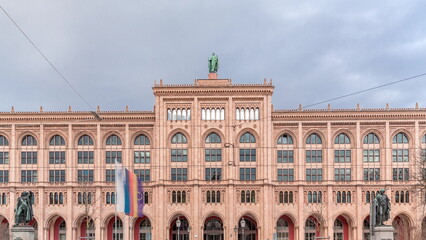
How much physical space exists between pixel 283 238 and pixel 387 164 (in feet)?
59.5

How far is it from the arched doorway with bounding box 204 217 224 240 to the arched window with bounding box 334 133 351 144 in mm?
20364

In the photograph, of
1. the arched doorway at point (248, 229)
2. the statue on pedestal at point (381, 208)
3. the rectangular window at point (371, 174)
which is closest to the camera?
the statue on pedestal at point (381, 208)

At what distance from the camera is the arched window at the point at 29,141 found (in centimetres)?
7750

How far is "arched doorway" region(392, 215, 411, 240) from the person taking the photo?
74.8 m

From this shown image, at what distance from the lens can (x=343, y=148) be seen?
77500 mm

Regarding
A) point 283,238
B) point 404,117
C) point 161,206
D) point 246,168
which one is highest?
point 404,117

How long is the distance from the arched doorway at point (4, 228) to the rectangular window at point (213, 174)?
29300 millimetres

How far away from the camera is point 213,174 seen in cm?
7619

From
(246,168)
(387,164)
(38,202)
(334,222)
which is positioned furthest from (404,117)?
(38,202)

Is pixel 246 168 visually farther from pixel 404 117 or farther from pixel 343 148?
pixel 404 117

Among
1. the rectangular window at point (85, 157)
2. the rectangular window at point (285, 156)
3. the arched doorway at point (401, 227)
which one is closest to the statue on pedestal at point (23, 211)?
the rectangular window at point (85, 157)

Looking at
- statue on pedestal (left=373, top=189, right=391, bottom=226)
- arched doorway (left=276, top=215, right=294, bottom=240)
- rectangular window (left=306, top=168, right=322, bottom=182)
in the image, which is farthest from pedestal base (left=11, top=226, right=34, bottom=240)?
rectangular window (left=306, top=168, right=322, bottom=182)

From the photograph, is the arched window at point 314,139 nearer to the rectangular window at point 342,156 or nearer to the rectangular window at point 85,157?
the rectangular window at point 342,156

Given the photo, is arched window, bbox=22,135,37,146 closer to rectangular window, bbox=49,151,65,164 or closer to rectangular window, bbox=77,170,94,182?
rectangular window, bbox=49,151,65,164
